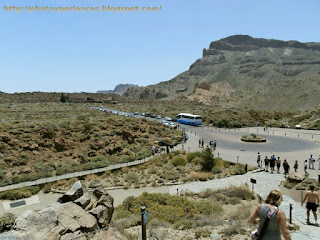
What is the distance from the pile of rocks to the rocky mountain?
92.2 m

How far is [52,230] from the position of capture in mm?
6480

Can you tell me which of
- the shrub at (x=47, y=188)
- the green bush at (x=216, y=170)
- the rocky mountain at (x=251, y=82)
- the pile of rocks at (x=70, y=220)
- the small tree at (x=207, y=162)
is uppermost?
the rocky mountain at (x=251, y=82)

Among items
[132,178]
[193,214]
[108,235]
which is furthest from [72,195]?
[132,178]

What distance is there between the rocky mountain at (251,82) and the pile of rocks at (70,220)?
3628 inches

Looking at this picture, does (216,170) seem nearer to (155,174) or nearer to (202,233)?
(155,174)

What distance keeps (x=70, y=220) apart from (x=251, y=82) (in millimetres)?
142806

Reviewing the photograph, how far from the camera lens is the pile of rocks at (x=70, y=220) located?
20.6 feet

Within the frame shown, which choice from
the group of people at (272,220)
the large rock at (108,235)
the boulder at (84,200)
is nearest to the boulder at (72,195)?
the boulder at (84,200)

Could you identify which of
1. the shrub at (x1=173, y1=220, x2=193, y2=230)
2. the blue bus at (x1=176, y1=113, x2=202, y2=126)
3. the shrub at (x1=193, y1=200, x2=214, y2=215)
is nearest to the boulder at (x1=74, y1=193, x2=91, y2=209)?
the shrub at (x1=173, y1=220, x2=193, y2=230)

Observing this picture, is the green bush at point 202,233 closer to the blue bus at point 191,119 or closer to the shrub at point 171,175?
the shrub at point 171,175

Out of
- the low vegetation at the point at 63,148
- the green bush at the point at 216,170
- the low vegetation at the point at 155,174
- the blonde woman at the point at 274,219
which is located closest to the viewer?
the blonde woman at the point at 274,219

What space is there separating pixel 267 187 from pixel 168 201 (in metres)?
6.55

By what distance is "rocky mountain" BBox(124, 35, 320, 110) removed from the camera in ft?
330

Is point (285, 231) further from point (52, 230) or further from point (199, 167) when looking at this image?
point (199, 167)
